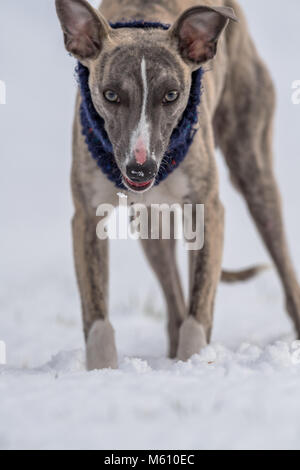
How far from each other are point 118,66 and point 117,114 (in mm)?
203

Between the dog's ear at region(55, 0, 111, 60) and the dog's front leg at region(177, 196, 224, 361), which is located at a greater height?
the dog's ear at region(55, 0, 111, 60)

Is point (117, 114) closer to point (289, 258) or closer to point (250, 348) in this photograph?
point (250, 348)

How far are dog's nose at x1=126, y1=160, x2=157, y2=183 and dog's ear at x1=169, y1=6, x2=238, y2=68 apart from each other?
616 millimetres

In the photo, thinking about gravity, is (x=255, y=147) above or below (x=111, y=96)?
below

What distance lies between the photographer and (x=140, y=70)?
288 cm

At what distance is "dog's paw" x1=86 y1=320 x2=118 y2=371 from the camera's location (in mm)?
3162

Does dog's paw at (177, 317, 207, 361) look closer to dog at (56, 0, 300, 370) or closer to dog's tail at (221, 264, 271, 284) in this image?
dog at (56, 0, 300, 370)

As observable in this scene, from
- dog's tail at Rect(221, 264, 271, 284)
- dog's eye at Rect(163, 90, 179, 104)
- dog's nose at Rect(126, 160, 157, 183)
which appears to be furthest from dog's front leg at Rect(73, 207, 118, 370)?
dog's tail at Rect(221, 264, 271, 284)

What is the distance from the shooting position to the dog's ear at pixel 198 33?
3.06m

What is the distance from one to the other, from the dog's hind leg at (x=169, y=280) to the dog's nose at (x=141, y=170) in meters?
1.68

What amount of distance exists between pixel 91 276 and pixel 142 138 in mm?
868

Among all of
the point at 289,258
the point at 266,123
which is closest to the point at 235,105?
the point at 266,123

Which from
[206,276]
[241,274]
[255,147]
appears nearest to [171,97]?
[206,276]

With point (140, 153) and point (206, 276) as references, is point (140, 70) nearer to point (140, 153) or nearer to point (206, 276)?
point (140, 153)
